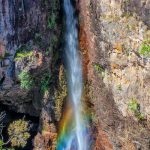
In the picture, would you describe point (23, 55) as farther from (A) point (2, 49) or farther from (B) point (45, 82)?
(B) point (45, 82)

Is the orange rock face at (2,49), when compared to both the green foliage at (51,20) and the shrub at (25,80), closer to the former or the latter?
the shrub at (25,80)

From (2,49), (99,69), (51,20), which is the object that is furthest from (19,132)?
(51,20)

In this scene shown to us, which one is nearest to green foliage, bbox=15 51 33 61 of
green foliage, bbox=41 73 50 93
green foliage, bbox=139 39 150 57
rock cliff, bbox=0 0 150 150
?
rock cliff, bbox=0 0 150 150

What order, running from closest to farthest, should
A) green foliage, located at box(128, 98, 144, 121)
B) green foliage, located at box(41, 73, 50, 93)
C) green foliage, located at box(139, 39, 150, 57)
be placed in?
green foliage, located at box(139, 39, 150, 57), green foliage, located at box(128, 98, 144, 121), green foliage, located at box(41, 73, 50, 93)

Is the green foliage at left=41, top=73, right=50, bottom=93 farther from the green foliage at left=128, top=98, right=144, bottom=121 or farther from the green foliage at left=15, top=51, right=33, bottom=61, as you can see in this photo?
the green foliage at left=128, top=98, right=144, bottom=121

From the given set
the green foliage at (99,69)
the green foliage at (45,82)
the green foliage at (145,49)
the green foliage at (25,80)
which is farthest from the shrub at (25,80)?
the green foliage at (145,49)
